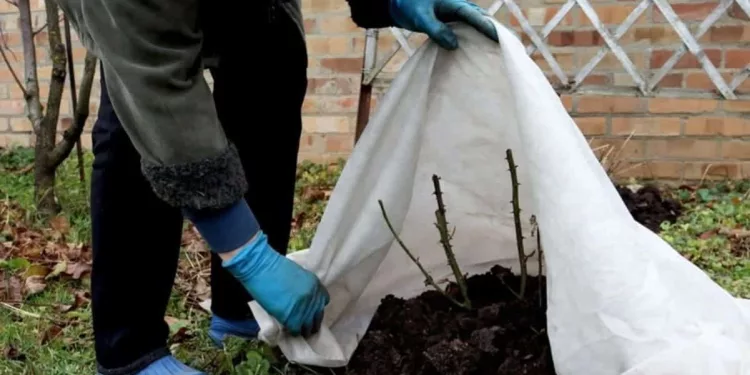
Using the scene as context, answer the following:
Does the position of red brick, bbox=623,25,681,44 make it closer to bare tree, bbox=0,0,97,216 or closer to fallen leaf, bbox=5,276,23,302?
bare tree, bbox=0,0,97,216

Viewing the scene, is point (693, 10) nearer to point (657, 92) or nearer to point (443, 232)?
point (657, 92)

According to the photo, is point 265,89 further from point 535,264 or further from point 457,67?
point 535,264

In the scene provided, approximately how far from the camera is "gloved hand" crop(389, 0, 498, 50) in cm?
122

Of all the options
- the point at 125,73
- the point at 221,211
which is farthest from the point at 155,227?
the point at 125,73

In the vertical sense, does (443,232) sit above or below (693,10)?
below

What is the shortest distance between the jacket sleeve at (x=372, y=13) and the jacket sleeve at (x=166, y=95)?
35cm

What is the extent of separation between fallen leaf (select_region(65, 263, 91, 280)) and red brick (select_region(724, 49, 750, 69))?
211cm

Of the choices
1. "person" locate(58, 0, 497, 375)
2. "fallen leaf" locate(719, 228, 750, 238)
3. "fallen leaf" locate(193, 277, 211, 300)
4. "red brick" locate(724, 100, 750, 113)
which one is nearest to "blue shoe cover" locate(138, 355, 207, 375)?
"person" locate(58, 0, 497, 375)

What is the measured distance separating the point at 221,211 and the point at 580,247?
48 cm

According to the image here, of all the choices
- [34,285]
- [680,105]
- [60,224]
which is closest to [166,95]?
[34,285]

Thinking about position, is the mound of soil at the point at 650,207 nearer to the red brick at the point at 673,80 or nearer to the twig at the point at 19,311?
the red brick at the point at 673,80

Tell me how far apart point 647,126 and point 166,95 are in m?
2.21

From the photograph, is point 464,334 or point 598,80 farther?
point 598,80

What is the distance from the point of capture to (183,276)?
205 cm
